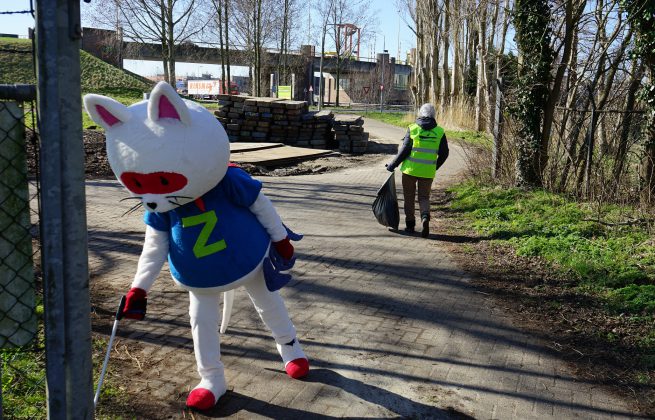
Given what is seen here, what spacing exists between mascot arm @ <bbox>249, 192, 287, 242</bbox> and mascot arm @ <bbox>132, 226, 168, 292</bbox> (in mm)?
Answer: 567

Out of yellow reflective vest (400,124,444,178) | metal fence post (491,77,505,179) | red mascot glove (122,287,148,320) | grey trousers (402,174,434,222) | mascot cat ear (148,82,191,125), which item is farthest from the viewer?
metal fence post (491,77,505,179)

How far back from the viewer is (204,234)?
349 cm

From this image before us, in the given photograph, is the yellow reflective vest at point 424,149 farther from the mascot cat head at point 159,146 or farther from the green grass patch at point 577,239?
the mascot cat head at point 159,146

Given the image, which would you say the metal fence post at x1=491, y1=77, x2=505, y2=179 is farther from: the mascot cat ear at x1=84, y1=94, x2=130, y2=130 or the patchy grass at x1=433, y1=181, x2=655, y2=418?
the mascot cat ear at x1=84, y1=94, x2=130, y2=130

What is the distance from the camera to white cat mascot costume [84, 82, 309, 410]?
126 inches

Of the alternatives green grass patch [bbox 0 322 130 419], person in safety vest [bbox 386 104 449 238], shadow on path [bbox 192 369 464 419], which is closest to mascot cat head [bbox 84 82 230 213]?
green grass patch [bbox 0 322 130 419]

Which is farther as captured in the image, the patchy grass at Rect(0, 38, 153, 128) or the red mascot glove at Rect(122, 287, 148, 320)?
the patchy grass at Rect(0, 38, 153, 128)

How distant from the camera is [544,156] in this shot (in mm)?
10641

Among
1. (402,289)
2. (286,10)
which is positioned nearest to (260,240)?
(402,289)

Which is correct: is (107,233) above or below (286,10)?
below

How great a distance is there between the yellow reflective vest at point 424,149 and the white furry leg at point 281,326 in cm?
503

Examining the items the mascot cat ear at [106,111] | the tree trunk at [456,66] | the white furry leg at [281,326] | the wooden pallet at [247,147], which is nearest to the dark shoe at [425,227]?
the white furry leg at [281,326]

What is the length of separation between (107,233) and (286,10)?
34.7 meters

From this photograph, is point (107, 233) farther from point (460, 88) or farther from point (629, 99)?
point (460, 88)
